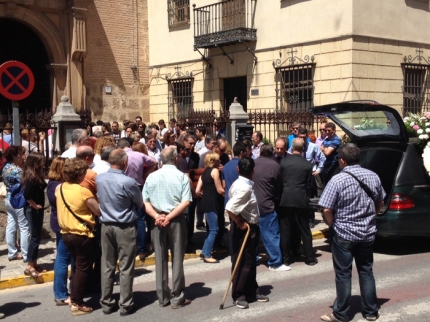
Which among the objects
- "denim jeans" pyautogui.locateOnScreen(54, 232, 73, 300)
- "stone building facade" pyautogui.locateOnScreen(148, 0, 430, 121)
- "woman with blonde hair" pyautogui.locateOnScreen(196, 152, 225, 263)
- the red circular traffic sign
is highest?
"stone building facade" pyautogui.locateOnScreen(148, 0, 430, 121)

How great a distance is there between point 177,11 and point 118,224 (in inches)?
636

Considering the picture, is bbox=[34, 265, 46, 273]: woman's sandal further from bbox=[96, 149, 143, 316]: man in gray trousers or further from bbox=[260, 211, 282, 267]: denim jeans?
bbox=[260, 211, 282, 267]: denim jeans

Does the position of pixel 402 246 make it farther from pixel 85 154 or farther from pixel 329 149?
pixel 85 154

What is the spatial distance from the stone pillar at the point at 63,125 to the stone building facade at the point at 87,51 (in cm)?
815

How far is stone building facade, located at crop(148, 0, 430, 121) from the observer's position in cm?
1605

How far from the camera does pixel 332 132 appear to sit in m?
10.9

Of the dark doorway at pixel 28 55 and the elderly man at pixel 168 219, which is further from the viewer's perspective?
the dark doorway at pixel 28 55

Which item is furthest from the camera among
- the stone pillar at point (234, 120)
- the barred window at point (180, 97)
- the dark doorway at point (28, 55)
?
the barred window at point (180, 97)

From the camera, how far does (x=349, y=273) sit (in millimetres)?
5852

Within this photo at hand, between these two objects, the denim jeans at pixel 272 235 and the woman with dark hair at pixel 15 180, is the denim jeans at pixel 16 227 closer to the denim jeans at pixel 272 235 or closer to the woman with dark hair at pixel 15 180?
the woman with dark hair at pixel 15 180

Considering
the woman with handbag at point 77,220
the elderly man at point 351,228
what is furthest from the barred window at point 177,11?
the elderly man at point 351,228

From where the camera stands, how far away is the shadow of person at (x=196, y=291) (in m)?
7.01

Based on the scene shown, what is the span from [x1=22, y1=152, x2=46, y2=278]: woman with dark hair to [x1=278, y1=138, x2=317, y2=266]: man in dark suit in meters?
3.43

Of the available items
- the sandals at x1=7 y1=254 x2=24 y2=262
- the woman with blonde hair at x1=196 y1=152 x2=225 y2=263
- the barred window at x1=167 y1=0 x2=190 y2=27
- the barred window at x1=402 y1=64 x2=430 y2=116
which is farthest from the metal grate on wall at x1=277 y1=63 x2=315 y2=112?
the sandals at x1=7 y1=254 x2=24 y2=262
